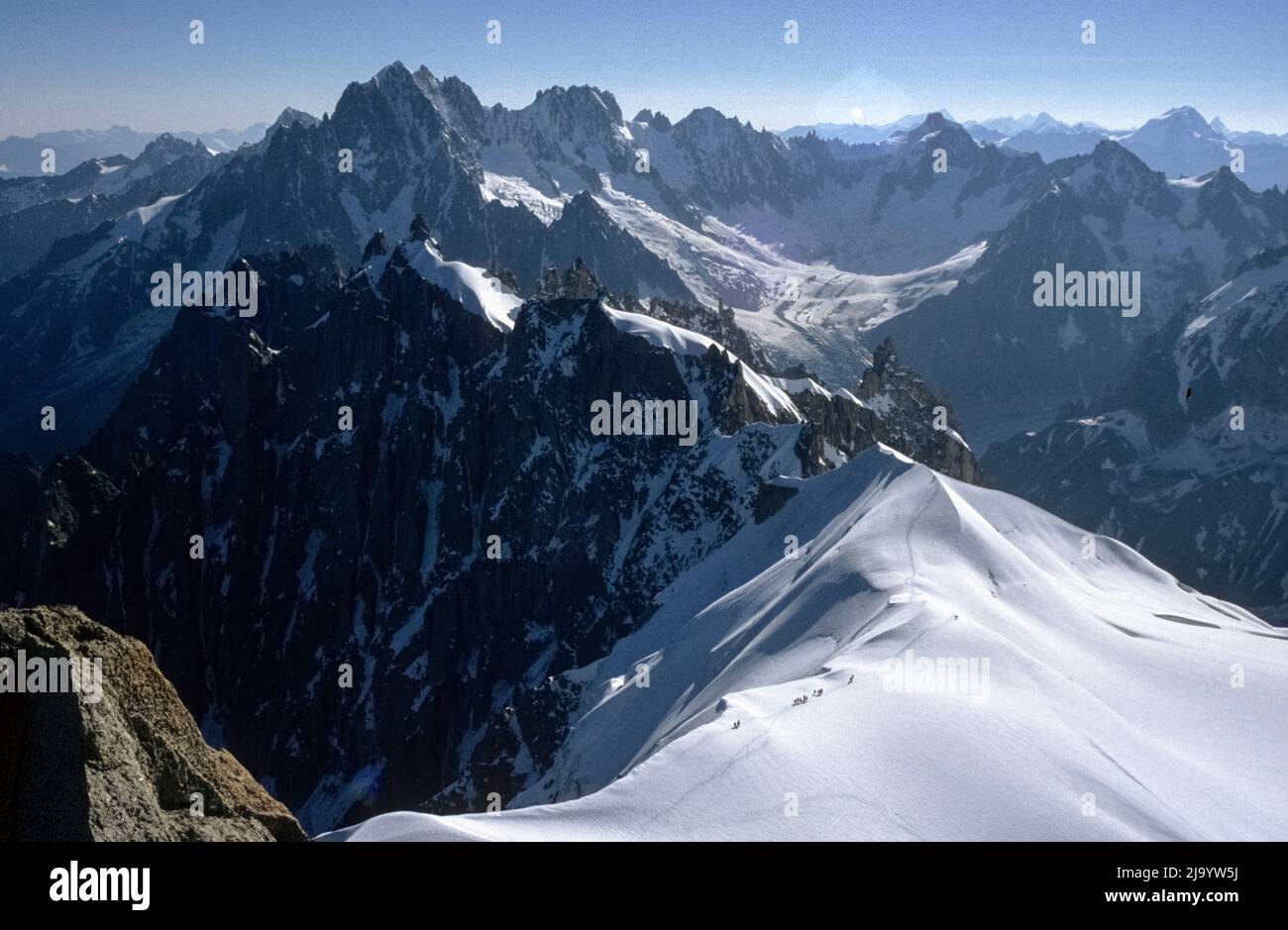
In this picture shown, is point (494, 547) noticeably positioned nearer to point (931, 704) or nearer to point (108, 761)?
point (931, 704)

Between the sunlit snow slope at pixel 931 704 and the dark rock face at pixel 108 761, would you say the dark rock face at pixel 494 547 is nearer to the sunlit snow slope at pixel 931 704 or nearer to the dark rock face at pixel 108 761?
the sunlit snow slope at pixel 931 704

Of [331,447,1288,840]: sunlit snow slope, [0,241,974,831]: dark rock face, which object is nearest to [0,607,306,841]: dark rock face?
[331,447,1288,840]: sunlit snow slope

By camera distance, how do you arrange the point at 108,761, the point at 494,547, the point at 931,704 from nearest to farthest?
the point at 108,761 < the point at 931,704 < the point at 494,547

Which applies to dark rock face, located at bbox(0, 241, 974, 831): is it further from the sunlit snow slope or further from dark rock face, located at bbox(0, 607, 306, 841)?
dark rock face, located at bbox(0, 607, 306, 841)

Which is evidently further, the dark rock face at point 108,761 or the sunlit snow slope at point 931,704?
the sunlit snow slope at point 931,704

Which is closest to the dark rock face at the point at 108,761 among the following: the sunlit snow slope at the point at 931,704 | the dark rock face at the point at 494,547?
the sunlit snow slope at the point at 931,704

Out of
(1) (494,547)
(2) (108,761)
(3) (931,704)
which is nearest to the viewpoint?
(2) (108,761)

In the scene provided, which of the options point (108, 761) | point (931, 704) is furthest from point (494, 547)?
point (108, 761)
